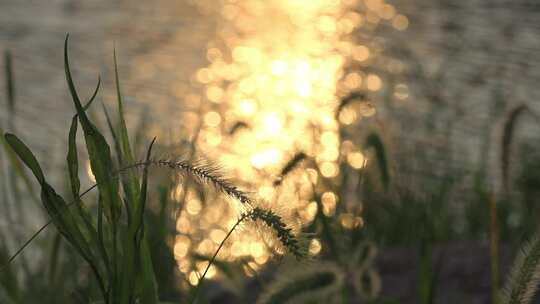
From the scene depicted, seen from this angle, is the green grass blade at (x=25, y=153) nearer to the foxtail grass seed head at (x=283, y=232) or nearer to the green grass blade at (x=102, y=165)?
the green grass blade at (x=102, y=165)

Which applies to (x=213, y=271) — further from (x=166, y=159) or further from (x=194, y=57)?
(x=194, y=57)

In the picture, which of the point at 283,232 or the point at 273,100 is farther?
the point at 273,100

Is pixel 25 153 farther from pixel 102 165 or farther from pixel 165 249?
pixel 165 249

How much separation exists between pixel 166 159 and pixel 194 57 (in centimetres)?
948

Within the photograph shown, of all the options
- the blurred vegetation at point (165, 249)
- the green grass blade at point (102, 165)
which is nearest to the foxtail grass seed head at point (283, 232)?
the blurred vegetation at point (165, 249)

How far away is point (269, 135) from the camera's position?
A: 268 inches

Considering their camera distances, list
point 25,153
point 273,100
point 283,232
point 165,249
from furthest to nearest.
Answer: point 273,100 < point 165,249 < point 25,153 < point 283,232

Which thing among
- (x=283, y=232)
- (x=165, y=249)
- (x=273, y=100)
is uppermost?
(x=283, y=232)

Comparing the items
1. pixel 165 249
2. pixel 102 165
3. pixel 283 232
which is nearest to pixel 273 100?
pixel 165 249

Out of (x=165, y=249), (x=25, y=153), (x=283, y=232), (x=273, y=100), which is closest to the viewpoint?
(x=283, y=232)

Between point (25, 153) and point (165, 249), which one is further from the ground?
point (25, 153)

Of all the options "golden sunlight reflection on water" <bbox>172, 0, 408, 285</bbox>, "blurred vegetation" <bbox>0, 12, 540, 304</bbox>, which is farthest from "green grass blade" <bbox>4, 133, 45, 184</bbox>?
"golden sunlight reflection on water" <bbox>172, 0, 408, 285</bbox>

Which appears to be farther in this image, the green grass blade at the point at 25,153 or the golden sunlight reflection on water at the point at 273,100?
the golden sunlight reflection on water at the point at 273,100

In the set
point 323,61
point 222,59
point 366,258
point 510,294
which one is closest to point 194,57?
point 222,59
